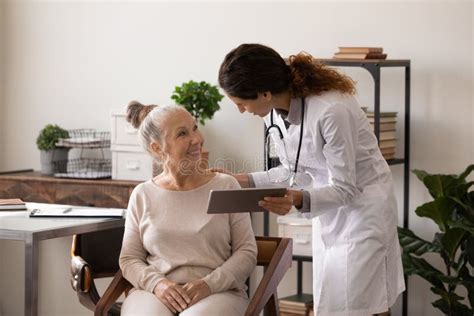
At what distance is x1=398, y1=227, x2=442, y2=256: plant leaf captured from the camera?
396 centimetres

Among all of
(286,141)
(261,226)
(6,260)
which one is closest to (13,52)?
(6,260)

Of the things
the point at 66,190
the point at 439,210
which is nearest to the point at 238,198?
the point at 439,210

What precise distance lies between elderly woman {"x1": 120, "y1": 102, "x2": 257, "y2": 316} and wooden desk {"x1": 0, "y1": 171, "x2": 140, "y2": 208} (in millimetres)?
1347

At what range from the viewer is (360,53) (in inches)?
160

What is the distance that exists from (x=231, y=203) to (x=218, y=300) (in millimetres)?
412

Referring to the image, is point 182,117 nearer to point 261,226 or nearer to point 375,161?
point 375,161

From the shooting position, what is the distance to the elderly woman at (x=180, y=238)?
114 inches

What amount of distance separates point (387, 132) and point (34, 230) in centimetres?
180

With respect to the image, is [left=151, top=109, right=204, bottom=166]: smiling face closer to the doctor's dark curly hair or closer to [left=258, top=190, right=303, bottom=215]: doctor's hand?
the doctor's dark curly hair

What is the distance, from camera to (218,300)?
287cm

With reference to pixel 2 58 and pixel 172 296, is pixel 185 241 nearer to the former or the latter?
pixel 172 296

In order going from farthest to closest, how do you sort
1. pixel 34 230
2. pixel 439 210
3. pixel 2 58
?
pixel 2 58 < pixel 439 210 < pixel 34 230

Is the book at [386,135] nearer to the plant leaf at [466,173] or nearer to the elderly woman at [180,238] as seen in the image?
the plant leaf at [466,173]

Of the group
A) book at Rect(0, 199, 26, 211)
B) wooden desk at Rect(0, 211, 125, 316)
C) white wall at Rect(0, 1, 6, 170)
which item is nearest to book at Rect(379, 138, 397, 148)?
wooden desk at Rect(0, 211, 125, 316)
